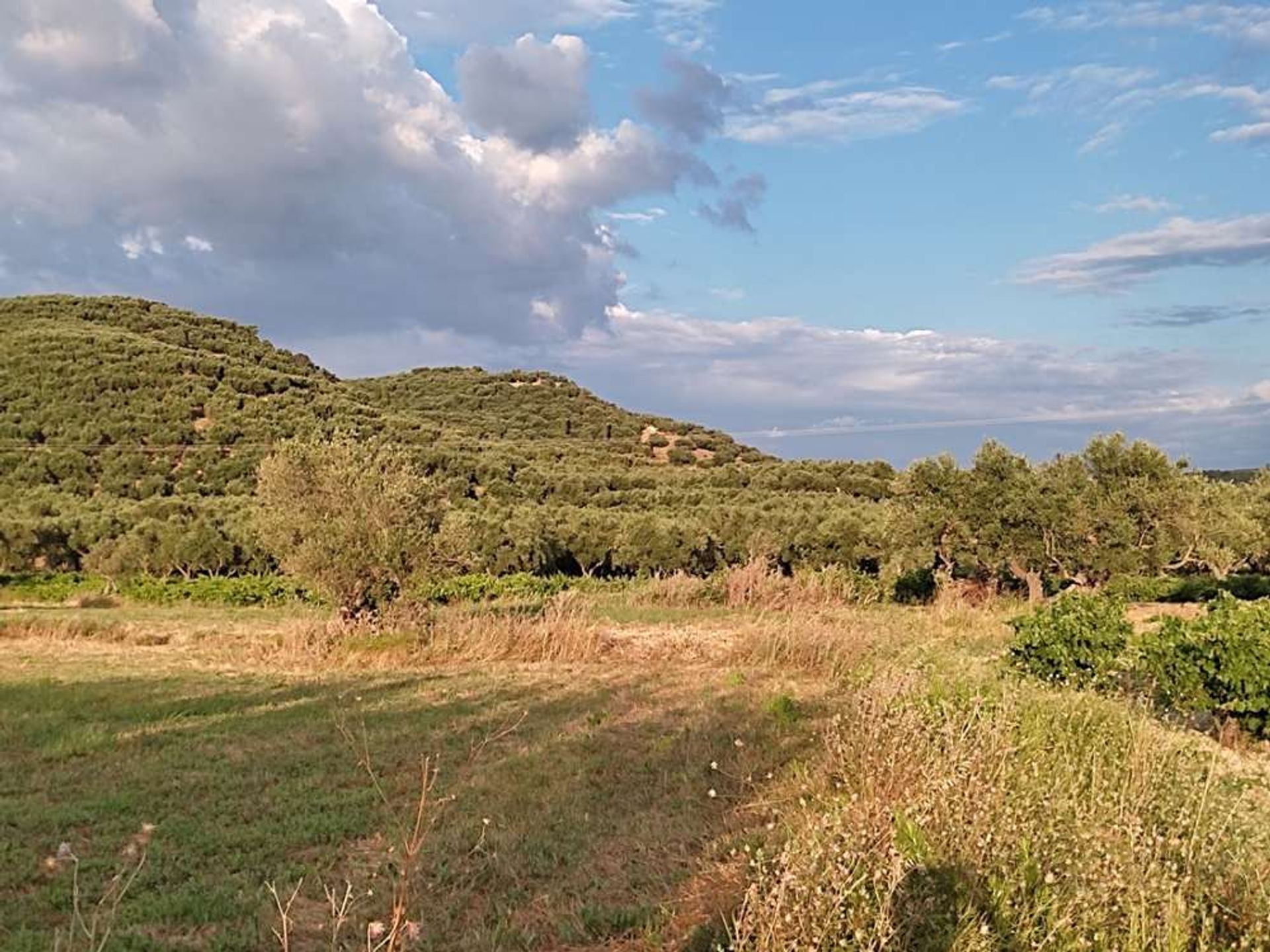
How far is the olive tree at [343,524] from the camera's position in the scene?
17.6 metres

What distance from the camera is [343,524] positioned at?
57.7 feet

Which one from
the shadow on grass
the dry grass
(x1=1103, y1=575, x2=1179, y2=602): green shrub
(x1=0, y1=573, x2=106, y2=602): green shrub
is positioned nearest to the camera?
the dry grass

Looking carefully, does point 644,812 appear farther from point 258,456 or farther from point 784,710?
point 258,456

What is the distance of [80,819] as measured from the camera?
7637 millimetres

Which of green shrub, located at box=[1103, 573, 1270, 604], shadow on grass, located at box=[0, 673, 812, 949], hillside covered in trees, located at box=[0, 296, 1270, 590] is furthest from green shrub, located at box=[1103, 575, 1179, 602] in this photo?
shadow on grass, located at box=[0, 673, 812, 949]

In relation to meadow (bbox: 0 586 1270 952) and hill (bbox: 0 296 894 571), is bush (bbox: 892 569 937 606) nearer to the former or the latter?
hill (bbox: 0 296 894 571)

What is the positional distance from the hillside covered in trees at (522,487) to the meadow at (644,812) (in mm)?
7529

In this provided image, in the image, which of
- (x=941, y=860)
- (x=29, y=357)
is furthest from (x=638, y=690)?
(x=29, y=357)

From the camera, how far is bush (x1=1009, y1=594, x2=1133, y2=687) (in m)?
11.2

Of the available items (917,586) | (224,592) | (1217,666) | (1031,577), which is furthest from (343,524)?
(1031,577)

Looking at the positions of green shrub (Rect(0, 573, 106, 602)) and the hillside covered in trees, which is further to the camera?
green shrub (Rect(0, 573, 106, 602))

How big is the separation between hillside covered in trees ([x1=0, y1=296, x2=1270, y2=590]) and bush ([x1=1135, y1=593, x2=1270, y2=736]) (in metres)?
12.2

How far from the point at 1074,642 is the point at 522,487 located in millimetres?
48289

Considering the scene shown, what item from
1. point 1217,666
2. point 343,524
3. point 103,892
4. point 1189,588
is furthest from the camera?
point 1189,588
